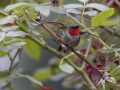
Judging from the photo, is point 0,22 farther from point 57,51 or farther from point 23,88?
point 23,88

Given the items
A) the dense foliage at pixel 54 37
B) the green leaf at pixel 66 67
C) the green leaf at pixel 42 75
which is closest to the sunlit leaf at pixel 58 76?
the green leaf at pixel 42 75

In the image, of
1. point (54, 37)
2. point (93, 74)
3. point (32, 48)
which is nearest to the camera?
point (54, 37)

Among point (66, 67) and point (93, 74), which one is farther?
point (93, 74)

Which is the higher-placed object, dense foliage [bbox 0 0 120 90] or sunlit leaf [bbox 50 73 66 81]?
dense foliage [bbox 0 0 120 90]

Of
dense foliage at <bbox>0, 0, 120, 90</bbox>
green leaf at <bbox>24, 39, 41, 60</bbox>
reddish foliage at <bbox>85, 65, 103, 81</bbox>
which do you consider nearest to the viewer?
dense foliage at <bbox>0, 0, 120, 90</bbox>

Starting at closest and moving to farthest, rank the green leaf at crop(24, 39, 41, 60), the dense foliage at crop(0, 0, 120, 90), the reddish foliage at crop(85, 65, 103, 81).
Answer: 1. the dense foliage at crop(0, 0, 120, 90)
2. the reddish foliage at crop(85, 65, 103, 81)
3. the green leaf at crop(24, 39, 41, 60)

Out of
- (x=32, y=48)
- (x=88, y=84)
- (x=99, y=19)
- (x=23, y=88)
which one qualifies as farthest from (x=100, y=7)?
(x=23, y=88)

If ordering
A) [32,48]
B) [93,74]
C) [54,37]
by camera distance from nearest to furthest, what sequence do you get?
[54,37] → [93,74] → [32,48]

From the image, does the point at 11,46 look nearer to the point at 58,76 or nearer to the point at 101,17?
the point at 101,17

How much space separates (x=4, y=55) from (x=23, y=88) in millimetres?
1021

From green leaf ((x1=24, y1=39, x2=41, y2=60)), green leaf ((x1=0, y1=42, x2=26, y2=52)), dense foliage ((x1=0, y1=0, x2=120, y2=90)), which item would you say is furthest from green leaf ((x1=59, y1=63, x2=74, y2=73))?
green leaf ((x1=24, y1=39, x2=41, y2=60))

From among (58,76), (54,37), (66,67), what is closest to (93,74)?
(66,67)

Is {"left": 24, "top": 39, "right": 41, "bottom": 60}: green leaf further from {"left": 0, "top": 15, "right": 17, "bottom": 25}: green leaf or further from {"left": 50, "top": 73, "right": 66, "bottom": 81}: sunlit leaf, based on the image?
{"left": 0, "top": 15, "right": 17, "bottom": 25}: green leaf

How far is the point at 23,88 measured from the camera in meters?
1.89
